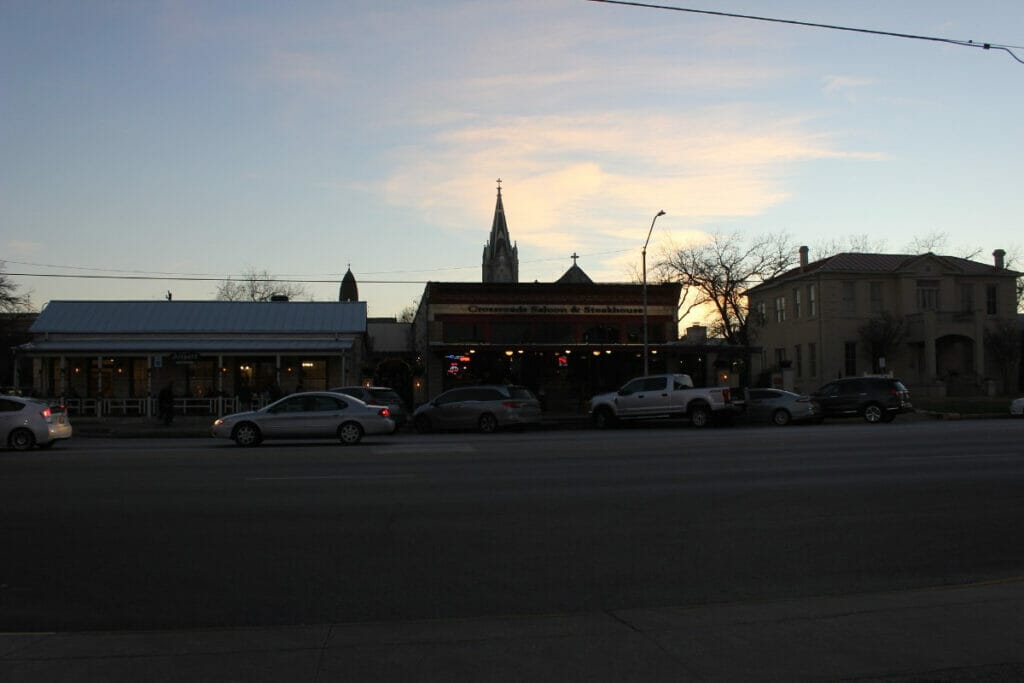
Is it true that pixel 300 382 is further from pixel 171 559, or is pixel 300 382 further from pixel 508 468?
pixel 171 559

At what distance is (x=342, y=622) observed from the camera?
23.3 feet

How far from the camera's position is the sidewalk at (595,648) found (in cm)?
561

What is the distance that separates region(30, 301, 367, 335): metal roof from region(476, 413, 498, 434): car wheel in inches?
576

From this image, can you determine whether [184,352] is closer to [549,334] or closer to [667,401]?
[549,334]

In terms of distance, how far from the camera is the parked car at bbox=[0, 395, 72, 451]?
73.8 ft

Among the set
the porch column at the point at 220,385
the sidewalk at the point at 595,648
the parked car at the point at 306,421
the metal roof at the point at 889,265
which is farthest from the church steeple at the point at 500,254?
the sidewalk at the point at 595,648

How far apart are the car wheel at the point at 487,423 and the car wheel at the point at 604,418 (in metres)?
4.07

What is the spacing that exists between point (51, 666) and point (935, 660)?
5.52 m

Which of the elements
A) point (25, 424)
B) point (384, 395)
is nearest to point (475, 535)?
point (25, 424)

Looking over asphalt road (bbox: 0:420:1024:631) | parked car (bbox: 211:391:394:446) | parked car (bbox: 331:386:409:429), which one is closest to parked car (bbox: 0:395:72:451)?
parked car (bbox: 211:391:394:446)

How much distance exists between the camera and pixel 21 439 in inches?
892

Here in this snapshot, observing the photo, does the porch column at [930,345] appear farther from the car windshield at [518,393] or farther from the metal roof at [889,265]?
the car windshield at [518,393]

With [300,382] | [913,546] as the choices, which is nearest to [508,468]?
[913,546]

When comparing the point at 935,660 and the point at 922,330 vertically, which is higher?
the point at 922,330
